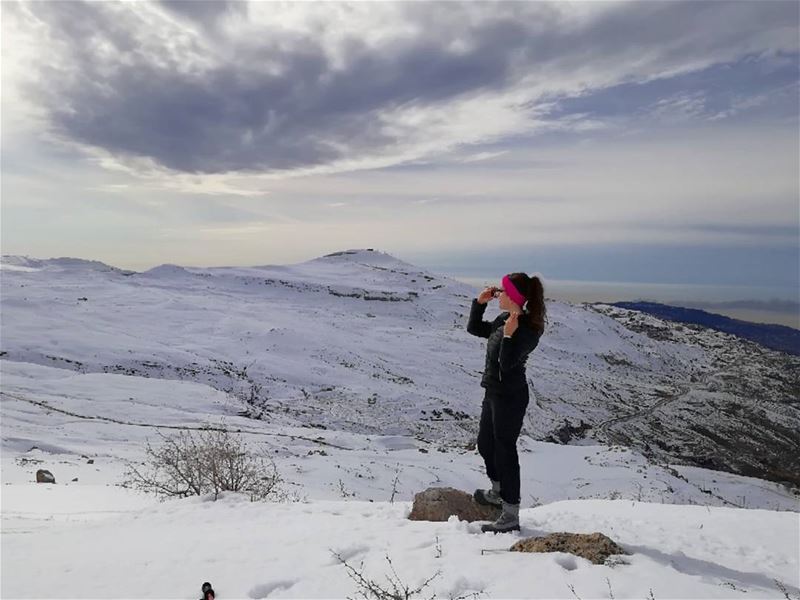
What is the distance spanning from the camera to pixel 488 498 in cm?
626

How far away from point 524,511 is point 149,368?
96.3ft

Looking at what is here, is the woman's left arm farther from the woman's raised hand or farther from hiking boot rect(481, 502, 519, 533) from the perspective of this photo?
hiking boot rect(481, 502, 519, 533)

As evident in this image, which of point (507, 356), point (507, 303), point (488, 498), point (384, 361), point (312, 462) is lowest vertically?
point (384, 361)

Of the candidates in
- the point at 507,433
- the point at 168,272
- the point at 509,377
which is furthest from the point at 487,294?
the point at 168,272

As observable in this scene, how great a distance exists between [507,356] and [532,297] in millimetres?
653

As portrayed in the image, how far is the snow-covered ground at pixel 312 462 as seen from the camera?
15.4 feet

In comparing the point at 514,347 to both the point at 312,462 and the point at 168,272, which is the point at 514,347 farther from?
the point at 168,272

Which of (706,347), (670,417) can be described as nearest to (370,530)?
(670,417)

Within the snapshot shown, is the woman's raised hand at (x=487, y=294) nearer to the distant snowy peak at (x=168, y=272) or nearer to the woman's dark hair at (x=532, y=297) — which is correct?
the woman's dark hair at (x=532, y=297)

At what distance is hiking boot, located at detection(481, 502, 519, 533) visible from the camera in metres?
5.54

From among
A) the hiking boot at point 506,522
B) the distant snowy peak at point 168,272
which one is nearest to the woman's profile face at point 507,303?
the hiking boot at point 506,522

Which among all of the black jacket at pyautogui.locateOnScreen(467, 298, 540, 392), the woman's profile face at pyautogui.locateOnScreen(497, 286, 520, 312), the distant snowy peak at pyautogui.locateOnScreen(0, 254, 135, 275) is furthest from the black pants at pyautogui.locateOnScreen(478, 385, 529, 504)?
the distant snowy peak at pyautogui.locateOnScreen(0, 254, 135, 275)

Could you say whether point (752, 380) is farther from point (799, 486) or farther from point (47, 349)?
point (47, 349)

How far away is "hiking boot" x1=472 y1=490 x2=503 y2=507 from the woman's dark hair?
6.92ft
